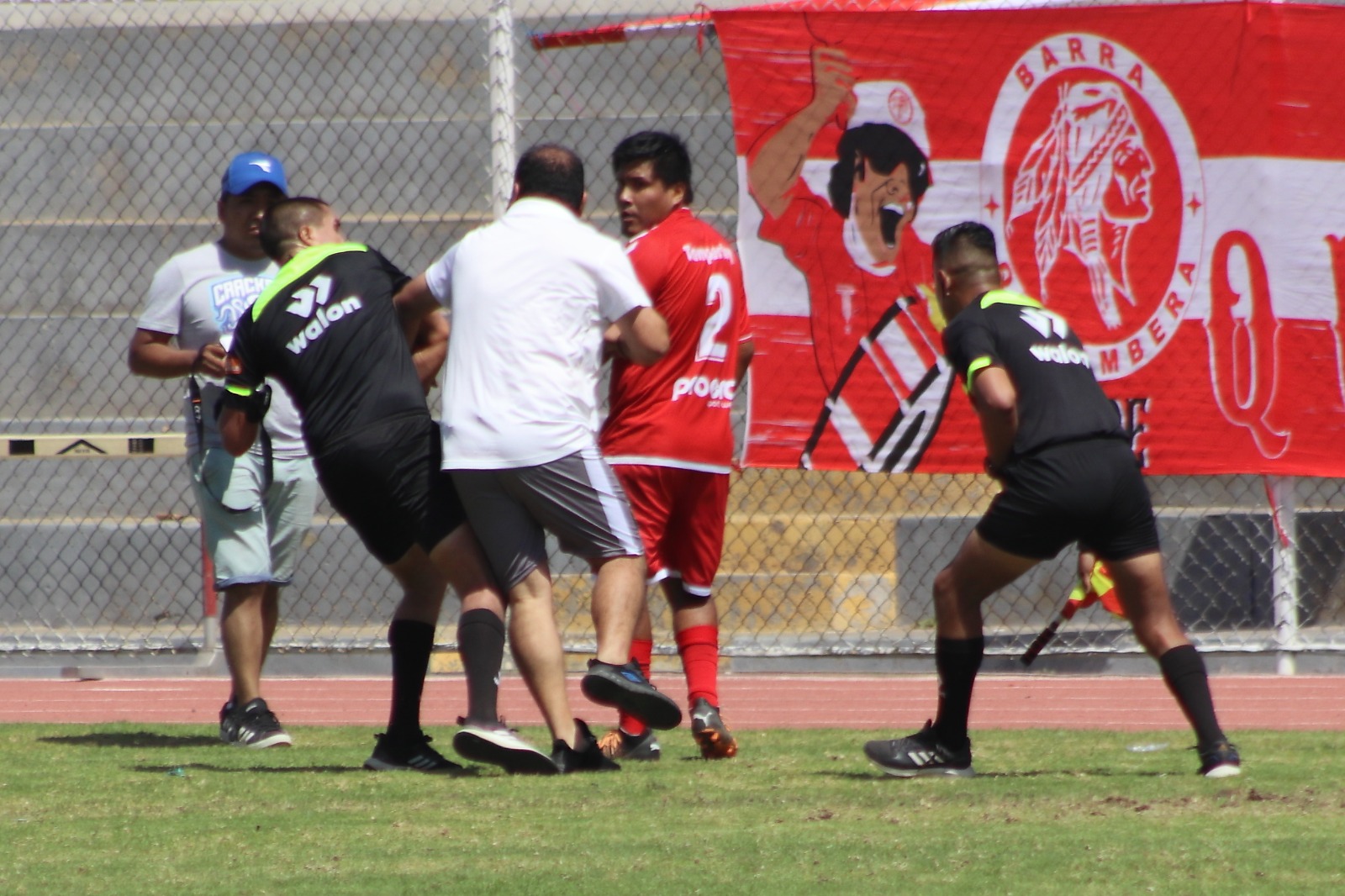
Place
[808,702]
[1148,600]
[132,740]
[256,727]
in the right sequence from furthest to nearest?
[808,702] < [132,740] < [256,727] < [1148,600]

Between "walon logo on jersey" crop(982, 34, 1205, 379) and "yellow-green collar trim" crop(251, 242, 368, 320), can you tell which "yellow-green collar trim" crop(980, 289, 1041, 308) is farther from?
"walon logo on jersey" crop(982, 34, 1205, 379)

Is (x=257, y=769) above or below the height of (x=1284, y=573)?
below

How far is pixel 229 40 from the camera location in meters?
10.7

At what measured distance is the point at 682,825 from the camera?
4.46 metres

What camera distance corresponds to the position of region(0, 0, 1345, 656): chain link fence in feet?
29.8

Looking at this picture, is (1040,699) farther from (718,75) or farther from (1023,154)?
(718,75)

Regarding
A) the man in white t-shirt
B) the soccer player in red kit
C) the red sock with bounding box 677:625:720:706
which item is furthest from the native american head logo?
the man in white t-shirt

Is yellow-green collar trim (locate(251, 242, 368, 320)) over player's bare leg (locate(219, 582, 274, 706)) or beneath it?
over

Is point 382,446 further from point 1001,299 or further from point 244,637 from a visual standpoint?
point 1001,299

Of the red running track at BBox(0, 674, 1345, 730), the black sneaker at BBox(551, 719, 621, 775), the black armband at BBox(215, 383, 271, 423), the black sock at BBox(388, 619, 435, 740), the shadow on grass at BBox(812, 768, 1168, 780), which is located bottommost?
the red running track at BBox(0, 674, 1345, 730)

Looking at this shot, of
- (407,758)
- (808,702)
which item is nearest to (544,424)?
(407,758)

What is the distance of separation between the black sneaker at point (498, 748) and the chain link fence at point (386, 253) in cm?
377

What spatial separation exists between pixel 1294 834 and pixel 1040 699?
355 centimetres

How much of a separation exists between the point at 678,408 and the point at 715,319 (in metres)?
0.32
